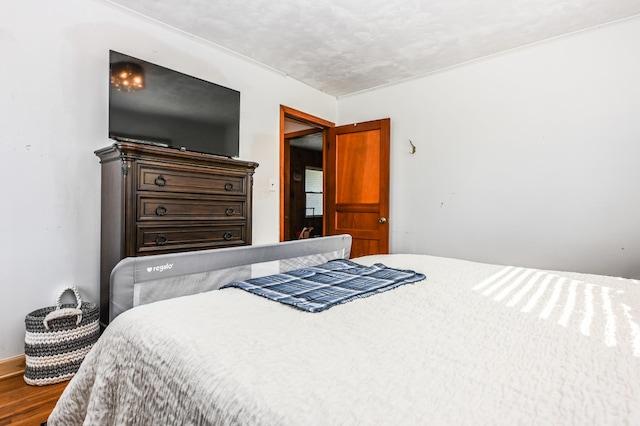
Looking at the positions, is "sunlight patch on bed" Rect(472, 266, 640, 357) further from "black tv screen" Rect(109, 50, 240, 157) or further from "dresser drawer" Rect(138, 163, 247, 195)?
"black tv screen" Rect(109, 50, 240, 157)

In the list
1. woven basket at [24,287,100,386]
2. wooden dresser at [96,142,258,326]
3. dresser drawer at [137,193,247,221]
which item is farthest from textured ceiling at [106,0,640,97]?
woven basket at [24,287,100,386]

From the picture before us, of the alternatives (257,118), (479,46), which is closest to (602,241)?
(479,46)

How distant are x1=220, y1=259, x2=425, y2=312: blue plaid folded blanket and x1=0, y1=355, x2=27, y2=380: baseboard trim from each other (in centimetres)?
178

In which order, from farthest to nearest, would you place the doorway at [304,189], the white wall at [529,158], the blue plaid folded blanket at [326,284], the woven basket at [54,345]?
1. the doorway at [304,189]
2. the white wall at [529,158]
3. the woven basket at [54,345]
4. the blue plaid folded blanket at [326,284]

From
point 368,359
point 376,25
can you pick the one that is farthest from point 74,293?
point 376,25

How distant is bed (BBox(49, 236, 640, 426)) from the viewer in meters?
0.53

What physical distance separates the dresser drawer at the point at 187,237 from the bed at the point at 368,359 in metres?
1.04

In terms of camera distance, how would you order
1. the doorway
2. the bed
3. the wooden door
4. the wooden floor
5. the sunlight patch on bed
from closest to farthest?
the bed < the sunlight patch on bed < the wooden floor < the wooden door < the doorway

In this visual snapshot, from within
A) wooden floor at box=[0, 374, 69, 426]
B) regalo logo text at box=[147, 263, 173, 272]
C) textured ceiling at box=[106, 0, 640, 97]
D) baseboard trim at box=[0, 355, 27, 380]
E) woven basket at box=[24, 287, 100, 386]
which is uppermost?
textured ceiling at box=[106, 0, 640, 97]

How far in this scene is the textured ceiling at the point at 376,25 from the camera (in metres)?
2.40

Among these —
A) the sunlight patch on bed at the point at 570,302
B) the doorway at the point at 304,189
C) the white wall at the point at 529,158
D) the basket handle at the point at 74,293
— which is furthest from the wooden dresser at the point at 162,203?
the doorway at the point at 304,189

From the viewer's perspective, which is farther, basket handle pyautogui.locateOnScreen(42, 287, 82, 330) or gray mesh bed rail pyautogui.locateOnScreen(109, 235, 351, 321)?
basket handle pyautogui.locateOnScreen(42, 287, 82, 330)

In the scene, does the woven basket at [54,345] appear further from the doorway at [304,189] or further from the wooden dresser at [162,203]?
the doorway at [304,189]

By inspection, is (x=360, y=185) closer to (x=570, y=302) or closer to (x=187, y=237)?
(x=187, y=237)
